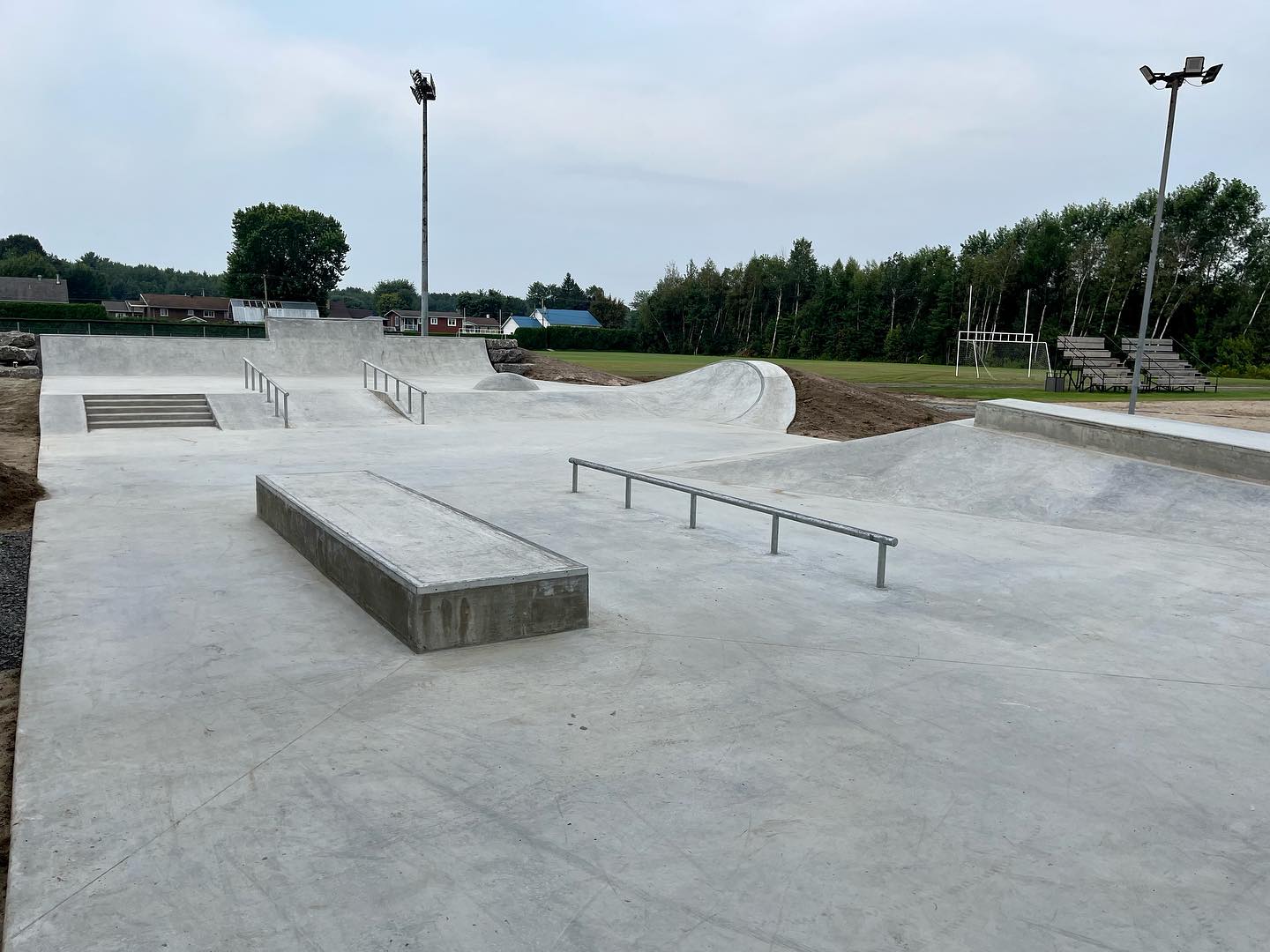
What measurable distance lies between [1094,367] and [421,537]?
3212cm

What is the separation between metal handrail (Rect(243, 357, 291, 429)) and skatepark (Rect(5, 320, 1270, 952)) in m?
8.09

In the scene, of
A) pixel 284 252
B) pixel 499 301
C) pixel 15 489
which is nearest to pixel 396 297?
pixel 499 301

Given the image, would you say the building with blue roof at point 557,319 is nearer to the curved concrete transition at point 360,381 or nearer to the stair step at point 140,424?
the curved concrete transition at point 360,381

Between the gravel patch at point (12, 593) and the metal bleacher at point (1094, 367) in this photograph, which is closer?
the gravel patch at point (12, 593)

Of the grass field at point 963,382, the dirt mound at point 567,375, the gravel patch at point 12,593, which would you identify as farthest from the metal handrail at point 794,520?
the grass field at point 963,382

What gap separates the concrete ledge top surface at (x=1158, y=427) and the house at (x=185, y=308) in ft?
314

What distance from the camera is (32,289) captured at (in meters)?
82.2

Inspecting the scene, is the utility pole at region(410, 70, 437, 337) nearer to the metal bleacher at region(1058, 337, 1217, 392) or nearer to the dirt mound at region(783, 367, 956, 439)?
the dirt mound at region(783, 367, 956, 439)

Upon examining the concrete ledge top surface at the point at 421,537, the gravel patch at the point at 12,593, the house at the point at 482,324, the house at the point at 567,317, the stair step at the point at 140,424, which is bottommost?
the gravel patch at the point at 12,593

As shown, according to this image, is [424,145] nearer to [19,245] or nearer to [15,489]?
[15,489]

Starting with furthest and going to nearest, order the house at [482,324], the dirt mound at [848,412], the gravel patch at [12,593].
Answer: the house at [482,324] → the dirt mound at [848,412] → the gravel patch at [12,593]

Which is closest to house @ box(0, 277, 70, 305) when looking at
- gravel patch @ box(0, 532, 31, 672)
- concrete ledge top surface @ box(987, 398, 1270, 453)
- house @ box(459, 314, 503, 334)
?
house @ box(459, 314, 503, 334)

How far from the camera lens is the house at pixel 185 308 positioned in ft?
309

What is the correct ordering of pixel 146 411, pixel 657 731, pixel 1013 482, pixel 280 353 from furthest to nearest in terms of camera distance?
pixel 280 353 → pixel 146 411 → pixel 1013 482 → pixel 657 731
